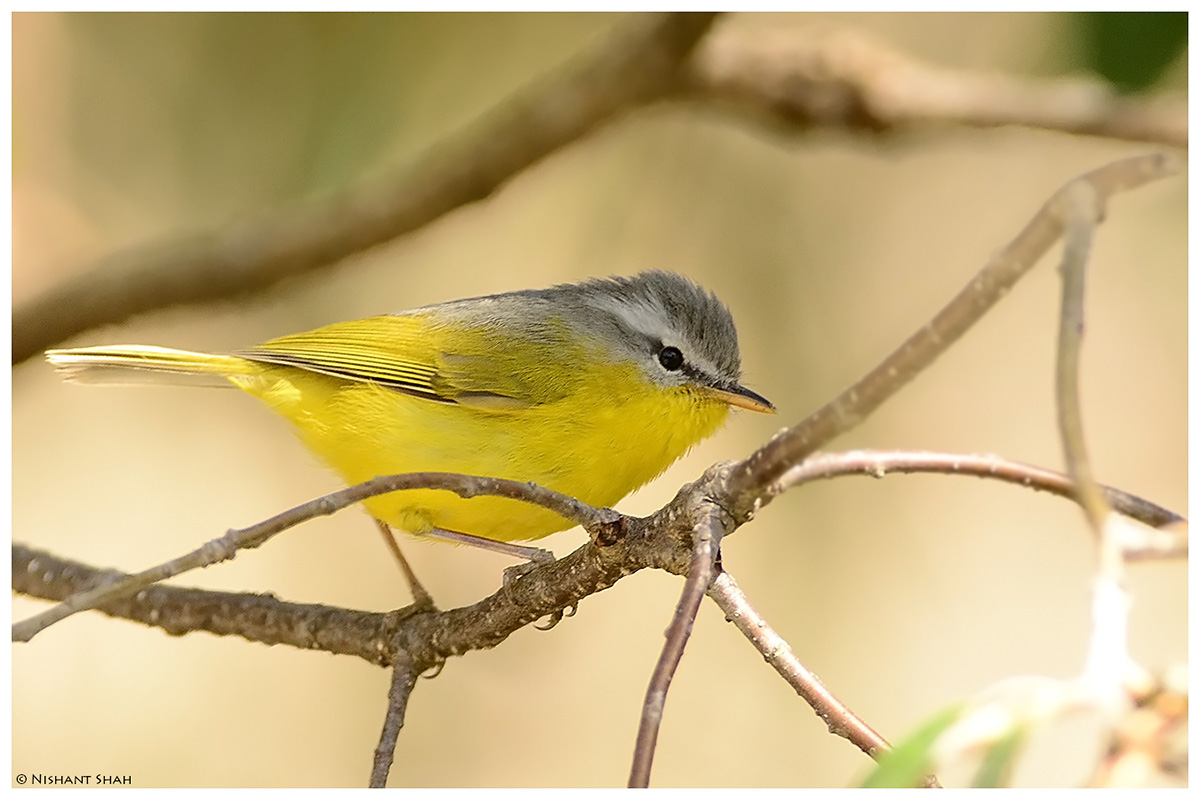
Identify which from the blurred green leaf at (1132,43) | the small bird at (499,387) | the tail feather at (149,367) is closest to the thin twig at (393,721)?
the small bird at (499,387)

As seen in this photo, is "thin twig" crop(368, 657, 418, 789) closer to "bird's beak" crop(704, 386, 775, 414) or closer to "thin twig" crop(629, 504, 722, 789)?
"thin twig" crop(629, 504, 722, 789)

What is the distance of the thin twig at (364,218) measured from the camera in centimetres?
283

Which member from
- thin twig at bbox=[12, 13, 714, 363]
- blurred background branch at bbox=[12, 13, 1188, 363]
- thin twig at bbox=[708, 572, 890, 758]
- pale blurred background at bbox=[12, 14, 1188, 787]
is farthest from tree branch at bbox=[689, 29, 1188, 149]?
thin twig at bbox=[708, 572, 890, 758]

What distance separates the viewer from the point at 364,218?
2912mm

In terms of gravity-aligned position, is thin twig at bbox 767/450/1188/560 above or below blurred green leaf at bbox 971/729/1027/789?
above

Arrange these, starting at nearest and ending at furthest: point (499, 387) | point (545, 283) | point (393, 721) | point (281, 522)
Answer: point (281, 522) → point (393, 721) → point (499, 387) → point (545, 283)

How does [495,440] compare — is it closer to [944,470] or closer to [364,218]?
[364,218]

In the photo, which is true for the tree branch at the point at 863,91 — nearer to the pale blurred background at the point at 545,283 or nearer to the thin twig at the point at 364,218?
the pale blurred background at the point at 545,283

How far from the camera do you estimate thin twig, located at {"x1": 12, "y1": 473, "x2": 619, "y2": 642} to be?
1271 millimetres

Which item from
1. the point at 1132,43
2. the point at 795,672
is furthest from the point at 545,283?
the point at 795,672

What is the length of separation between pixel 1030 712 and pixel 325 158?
2.97 m

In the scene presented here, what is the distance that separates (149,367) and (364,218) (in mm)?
659

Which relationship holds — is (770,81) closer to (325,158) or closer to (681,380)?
(681,380)
